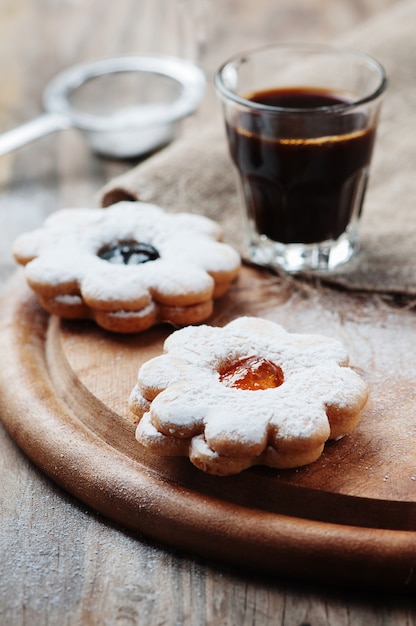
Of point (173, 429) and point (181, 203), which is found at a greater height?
point (173, 429)

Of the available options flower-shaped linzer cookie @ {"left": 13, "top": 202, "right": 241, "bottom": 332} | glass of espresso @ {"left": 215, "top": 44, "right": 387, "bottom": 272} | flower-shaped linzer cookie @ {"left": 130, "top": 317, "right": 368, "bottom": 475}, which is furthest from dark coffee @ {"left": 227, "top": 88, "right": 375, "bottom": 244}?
flower-shaped linzer cookie @ {"left": 130, "top": 317, "right": 368, "bottom": 475}

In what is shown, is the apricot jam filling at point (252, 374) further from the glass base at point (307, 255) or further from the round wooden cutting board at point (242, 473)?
the glass base at point (307, 255)

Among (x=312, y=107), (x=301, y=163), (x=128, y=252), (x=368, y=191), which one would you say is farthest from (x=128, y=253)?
(x=368, y=191)

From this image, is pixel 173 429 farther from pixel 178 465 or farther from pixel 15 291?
pixel 15 291


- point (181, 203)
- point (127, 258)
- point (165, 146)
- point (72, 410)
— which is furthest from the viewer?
point (165, 146)

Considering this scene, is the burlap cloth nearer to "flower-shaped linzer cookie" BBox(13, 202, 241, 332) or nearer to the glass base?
the glass base

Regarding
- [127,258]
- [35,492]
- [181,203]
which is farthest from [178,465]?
[181,203]
